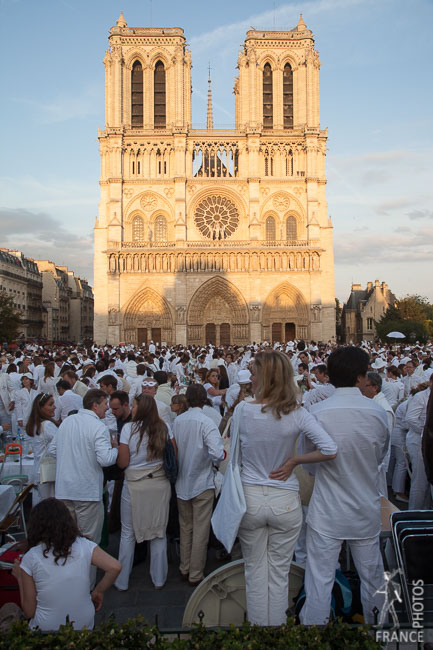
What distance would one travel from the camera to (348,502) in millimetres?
3299

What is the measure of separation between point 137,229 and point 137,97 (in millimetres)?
10191

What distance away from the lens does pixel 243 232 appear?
1569 inches

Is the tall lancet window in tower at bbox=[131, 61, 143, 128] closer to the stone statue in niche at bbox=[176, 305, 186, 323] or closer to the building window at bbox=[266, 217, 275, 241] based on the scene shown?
the building window at bbox=[266, 217, 275, 241]

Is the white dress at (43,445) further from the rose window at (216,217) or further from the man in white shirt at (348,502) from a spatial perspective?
the rose window at (216,217)

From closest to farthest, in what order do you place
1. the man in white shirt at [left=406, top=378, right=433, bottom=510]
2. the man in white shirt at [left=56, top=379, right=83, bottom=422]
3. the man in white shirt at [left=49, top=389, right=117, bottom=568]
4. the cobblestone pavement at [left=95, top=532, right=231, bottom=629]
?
the cobblestone pavement at [left=95, top=532, right=231, bottom=629] → the man in white shirt at [left=49, top=389, right=117, bottom=568] → the man in white shirt at [left=406, top=378, right=433, bottom=510] → the man in white shirt at [left=56, top=379, right=83, bottom=422]

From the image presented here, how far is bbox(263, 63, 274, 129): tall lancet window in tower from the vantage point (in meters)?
40.8

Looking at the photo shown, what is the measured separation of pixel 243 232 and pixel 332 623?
38051 millimetres

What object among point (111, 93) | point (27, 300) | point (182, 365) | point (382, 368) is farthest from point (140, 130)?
point (382, 368)

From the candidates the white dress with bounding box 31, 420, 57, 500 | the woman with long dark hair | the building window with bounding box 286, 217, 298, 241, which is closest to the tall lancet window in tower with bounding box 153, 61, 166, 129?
the building window with bounding box 286, 217, 298, 241

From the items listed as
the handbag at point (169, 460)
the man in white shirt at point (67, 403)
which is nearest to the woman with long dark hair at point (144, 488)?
the handbag at point (169, 460)

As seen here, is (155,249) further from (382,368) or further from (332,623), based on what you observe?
(332,623)

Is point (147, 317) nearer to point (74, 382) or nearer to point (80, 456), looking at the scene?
point (74, 382)

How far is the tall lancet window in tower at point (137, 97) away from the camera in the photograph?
39969mm

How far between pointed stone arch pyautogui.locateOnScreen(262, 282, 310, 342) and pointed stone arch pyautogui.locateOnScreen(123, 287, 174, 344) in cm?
728
